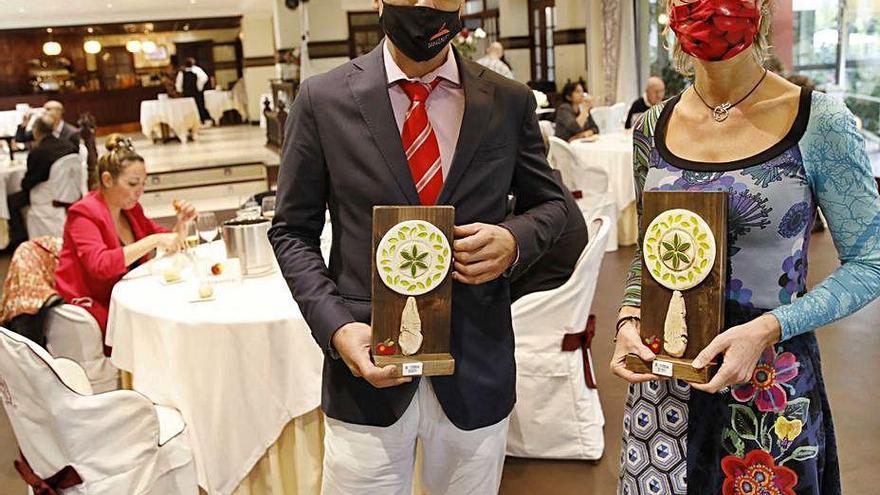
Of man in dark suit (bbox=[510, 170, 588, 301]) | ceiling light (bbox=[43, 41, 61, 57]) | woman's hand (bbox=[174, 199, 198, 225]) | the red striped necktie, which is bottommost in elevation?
man in dark suit (bbox=[510, 170, 588, 301])

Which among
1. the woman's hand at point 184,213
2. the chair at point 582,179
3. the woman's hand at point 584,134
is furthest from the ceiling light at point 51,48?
the woman's hand at point 184,213

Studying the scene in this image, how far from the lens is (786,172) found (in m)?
1.27

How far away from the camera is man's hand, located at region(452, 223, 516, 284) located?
4.59ft

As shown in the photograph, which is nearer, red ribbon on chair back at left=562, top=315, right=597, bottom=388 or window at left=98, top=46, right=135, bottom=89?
red ribbon on chair back at left=562, top=315, right=597, bottom=388

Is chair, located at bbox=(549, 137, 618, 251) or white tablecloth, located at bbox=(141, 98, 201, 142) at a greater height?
white tablecloth, located at bbox=(141, 98, 201, 142)

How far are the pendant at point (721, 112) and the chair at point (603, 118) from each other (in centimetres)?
755

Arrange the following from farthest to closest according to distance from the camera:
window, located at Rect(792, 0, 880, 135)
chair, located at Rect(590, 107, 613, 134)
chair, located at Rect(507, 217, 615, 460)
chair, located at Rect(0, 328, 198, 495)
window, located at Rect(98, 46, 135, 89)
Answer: window, located at Rect(98, 46, 135, 89) → window, located at Rect(792, 0, 880, 135) → chair, located at Rect(590, 107, 613, 134) → chair, located at Rect(507, 217, 615, 460) → chair, located at Rect(0, 328, 198, 495)

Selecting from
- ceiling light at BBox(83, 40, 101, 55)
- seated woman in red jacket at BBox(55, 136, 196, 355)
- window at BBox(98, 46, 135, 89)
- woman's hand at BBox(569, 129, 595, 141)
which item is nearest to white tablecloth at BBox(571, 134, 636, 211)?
woman's hand at BBox(569, 129, 595, 141)

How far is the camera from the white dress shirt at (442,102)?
59.0 inches

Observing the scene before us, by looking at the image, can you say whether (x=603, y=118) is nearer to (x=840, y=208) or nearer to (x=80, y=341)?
(x=80, y=341)

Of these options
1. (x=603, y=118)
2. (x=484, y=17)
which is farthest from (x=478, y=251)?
(x=484, y=17)

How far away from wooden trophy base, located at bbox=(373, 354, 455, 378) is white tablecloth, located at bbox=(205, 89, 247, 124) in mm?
19291

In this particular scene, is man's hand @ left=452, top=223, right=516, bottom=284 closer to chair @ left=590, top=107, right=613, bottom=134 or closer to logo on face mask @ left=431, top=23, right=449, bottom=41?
logo on face mask @ left=431, top=23, right=449, bottom=41

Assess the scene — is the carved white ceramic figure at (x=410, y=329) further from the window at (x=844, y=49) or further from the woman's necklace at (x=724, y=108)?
the window at (x=844, y=49)
